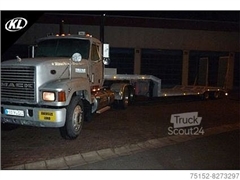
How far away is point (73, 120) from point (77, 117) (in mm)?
244

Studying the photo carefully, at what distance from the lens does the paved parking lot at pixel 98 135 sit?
6062 millimetres

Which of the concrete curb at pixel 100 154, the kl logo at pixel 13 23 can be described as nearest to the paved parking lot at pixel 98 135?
the concrete curb at pixel 100 154

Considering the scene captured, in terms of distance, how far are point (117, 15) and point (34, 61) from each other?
16251 mm

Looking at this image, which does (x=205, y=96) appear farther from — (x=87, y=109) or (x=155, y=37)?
(x=87, y=109)

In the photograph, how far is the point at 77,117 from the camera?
7.25m

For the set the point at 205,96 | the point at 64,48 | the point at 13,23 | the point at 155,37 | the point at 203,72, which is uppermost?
the point at 155,37

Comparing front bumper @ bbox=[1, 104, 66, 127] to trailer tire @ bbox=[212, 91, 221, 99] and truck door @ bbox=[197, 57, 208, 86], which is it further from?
truck door @ bbox=[197, 57, 208, 86]

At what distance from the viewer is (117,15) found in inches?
876

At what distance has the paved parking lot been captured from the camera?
6.06 metres

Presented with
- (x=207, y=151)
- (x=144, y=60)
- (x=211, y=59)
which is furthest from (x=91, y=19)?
(x=207, y=151)

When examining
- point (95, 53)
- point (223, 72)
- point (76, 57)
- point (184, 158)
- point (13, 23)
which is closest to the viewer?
point (184, 158)

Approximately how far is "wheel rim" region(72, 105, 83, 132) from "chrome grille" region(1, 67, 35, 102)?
109 cm

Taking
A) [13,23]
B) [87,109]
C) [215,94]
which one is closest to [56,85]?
[87,109]
